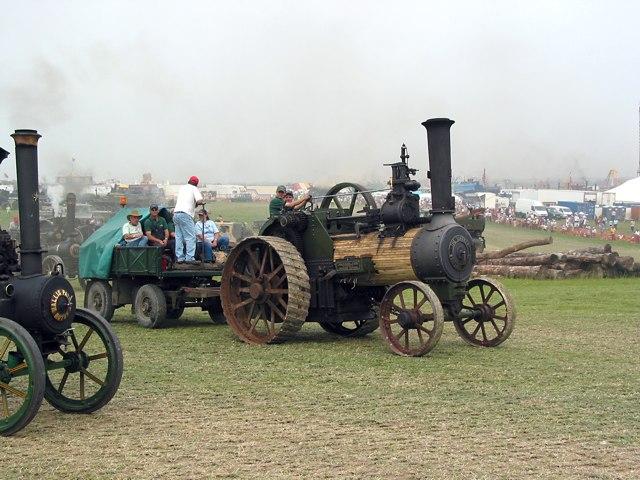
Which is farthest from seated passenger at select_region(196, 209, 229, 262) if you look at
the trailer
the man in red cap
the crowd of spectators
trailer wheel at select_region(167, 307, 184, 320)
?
the crowd of spectators

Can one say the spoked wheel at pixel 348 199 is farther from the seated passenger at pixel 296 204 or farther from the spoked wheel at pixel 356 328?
the spoked wheel at pixel 356 328

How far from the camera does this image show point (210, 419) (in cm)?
680

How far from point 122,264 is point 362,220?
4083mm

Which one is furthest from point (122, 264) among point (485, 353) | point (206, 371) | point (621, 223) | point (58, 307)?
point (621, 223)

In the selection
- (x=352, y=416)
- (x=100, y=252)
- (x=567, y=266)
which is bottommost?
(x=352, y=416)

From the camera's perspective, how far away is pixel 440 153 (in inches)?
397

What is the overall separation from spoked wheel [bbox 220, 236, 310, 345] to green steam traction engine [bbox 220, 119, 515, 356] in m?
0.01

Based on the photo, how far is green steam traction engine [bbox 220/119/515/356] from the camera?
10.1 metres

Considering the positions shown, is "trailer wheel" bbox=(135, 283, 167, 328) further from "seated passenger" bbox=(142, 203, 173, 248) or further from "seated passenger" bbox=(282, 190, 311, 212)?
"seated passenger" bbox=(282, 190, 311, 212)

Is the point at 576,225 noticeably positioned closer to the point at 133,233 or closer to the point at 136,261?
the point at 133,233

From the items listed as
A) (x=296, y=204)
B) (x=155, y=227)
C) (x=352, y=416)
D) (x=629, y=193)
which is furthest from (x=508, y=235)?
(x=352, y=416)

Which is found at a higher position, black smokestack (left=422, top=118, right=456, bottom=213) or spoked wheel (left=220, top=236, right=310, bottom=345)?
black smokestack (left=422, top=118, right=456, bottom=213)

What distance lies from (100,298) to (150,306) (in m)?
1.22

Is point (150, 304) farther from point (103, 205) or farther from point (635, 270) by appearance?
point (103, 205)
